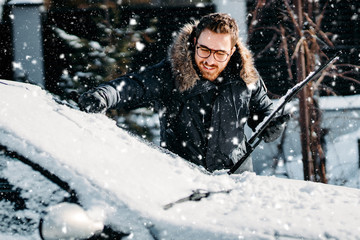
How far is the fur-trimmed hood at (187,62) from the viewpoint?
2727 mm

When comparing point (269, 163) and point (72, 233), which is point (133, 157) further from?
point (269, 163)

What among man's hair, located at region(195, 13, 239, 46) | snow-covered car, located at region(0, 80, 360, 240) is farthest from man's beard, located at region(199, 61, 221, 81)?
snow-covered car, located at region(0, 80, 360, 240)

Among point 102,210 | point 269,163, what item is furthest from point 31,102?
point 269,163

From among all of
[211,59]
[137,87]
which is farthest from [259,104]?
[137,87]

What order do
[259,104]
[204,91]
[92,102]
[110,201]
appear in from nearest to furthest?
1. [110,201]
2. [92,102]
3. [204,91]
4. [259,104]

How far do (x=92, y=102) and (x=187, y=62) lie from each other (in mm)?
882

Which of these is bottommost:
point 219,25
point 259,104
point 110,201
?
point 259,104

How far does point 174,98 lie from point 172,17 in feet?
16.3

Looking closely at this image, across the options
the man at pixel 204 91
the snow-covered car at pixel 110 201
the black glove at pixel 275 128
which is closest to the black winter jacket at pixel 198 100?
the man at pixel 204 91

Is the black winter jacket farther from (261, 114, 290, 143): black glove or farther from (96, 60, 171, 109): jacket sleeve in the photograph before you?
(261, 114, 290, 143): black glove

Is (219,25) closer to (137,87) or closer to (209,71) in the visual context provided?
(209,71)

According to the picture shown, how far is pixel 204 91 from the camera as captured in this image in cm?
277

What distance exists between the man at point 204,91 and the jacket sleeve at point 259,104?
102 mm

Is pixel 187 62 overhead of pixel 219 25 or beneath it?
beneath
